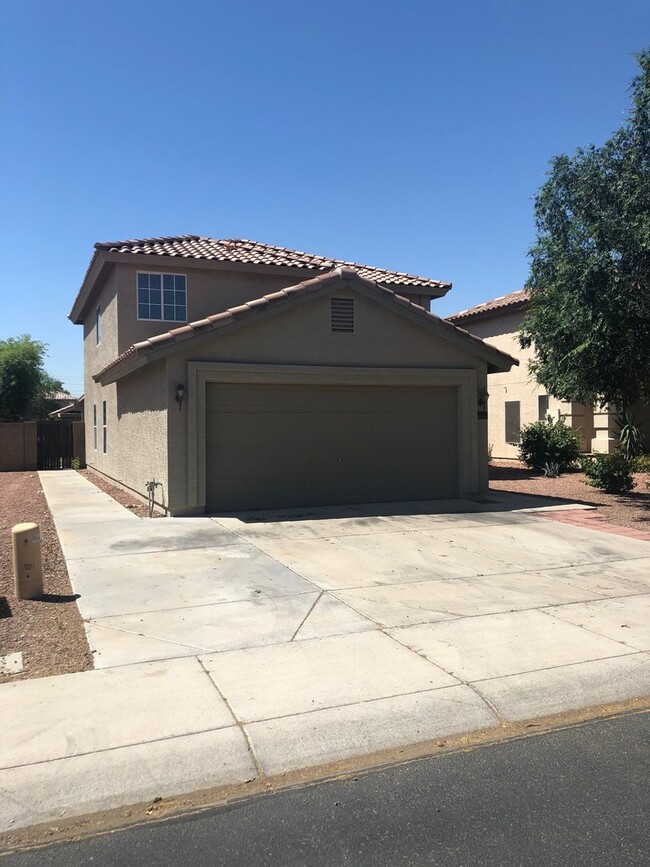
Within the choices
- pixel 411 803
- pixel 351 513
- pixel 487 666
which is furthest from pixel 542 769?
pixel 351 513

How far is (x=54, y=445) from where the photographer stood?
26812mm

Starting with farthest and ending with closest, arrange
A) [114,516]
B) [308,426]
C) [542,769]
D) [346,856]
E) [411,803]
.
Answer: [308,426], [114,516], [542,769], [411,803], [346,856]

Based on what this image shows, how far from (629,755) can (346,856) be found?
6.60 feet

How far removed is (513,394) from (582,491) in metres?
8.56

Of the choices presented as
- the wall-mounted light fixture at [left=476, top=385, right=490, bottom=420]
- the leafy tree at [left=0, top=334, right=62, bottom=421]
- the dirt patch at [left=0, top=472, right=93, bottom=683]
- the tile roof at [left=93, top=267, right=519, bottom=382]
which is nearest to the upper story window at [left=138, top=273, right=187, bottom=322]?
the tile roof at [left=93, top=267, right=519, bottom=382]

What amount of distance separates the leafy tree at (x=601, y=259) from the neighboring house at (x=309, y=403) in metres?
2.10

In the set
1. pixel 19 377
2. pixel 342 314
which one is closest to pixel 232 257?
pixel 342 314

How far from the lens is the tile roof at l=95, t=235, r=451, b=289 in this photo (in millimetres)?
17844

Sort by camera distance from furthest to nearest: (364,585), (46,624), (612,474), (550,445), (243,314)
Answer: (550,445) → (612,474) → (243,314) → (364,585) → (46,624)

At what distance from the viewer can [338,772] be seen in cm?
414

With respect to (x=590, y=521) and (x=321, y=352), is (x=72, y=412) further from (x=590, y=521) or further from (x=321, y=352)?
(x=590, y=521)

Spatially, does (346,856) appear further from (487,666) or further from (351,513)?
(351,513)

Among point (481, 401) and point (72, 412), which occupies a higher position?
point (72, 412)

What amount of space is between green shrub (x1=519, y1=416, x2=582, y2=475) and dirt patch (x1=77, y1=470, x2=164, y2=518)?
40.4ft
